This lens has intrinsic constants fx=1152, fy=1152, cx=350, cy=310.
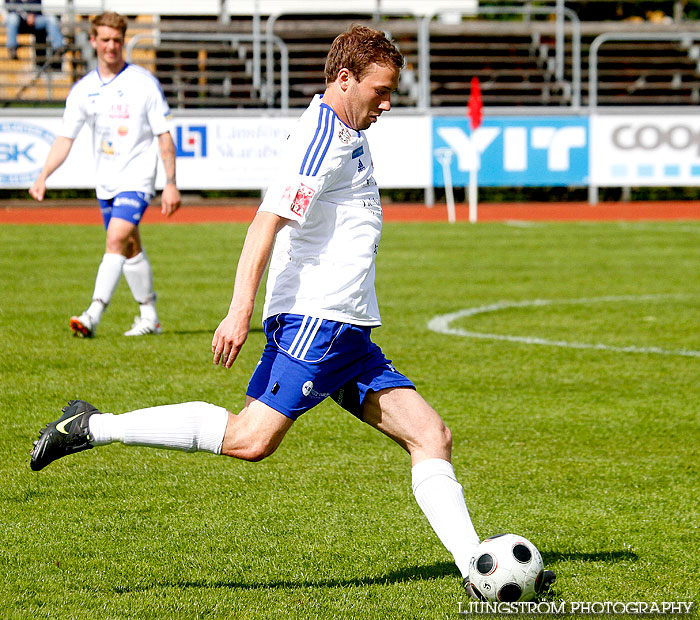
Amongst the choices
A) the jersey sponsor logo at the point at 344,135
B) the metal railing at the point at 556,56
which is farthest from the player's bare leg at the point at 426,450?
the metal railing at the point at 556,56

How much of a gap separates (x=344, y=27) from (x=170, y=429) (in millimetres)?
24624

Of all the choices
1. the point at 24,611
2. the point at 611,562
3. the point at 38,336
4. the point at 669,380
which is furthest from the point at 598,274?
the point at 24,611

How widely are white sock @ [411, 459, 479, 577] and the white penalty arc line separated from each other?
5.07 metres

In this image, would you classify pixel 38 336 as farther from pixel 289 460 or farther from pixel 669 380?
pixel 669 380

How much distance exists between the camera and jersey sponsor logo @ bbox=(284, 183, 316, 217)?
11.7ft

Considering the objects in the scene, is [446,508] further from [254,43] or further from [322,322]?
[254,43]

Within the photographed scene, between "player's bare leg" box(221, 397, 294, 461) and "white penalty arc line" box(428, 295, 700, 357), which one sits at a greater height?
"player's bare leg" box(221, 397, 294, 461)

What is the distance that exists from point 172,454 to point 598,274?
28.0 feet

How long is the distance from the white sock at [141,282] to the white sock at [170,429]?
5311 millimetres

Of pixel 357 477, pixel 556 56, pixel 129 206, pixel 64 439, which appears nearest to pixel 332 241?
pixel 64 439

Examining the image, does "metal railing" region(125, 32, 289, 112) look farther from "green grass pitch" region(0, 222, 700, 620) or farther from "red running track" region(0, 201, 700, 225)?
"green grass pitch" region(0, 222, 700, 620)

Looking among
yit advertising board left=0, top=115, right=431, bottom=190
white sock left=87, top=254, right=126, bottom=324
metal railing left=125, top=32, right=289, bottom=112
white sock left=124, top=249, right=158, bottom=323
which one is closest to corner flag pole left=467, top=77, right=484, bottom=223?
yit advertising board left=0, top=115, right=431, bottom=190

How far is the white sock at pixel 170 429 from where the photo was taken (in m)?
3.85

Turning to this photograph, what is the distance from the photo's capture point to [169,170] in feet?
29.0
